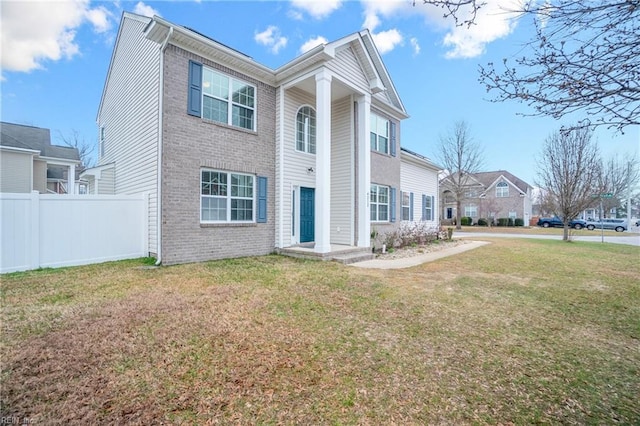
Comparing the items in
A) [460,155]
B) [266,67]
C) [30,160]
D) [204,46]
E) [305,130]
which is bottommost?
[30,160]

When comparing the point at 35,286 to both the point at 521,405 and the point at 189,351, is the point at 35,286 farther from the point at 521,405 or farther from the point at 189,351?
the point at 521,405

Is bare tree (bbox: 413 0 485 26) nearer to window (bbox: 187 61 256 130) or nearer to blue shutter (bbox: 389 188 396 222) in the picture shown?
window (bbox: 187 61 256 130)

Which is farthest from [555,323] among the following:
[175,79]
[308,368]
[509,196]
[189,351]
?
[509,196]

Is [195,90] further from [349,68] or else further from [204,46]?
[349,68]

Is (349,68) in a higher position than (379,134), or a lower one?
higher

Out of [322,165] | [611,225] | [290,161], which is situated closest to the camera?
[322,165]

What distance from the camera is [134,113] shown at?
9.64m

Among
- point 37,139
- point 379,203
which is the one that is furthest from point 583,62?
point 37,139

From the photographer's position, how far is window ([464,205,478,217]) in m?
39.9

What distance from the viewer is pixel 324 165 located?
9.06m

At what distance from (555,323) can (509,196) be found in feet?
134

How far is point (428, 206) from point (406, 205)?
11.5ft

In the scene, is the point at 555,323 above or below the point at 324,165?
below

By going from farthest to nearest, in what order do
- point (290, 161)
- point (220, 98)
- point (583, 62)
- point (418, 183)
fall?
1. point (418, 183)
2. point (290, 161)
3. point (220, 98)
4. point (583, 62)
